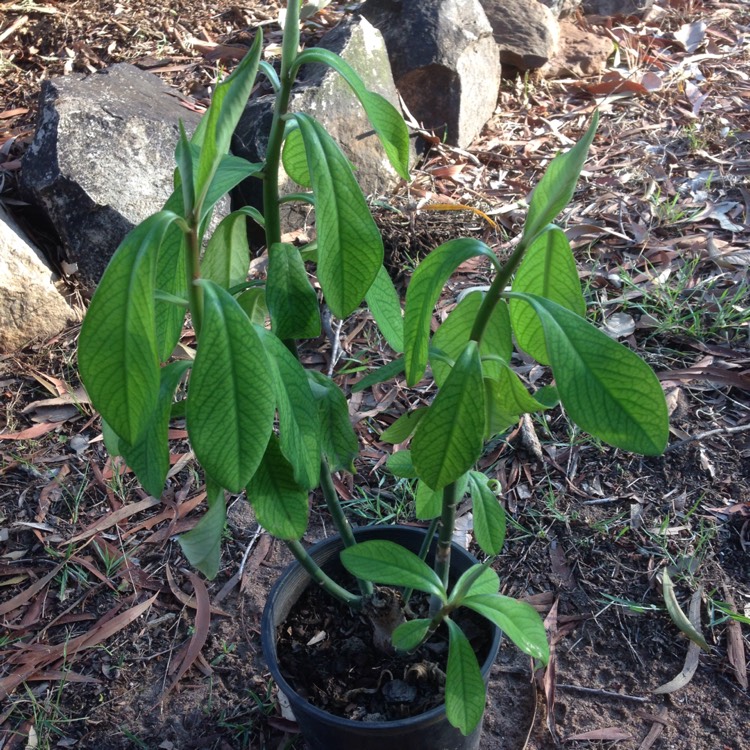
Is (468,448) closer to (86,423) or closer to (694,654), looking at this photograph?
(694,654)

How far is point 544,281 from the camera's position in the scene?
1.12 m

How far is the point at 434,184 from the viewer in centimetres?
332

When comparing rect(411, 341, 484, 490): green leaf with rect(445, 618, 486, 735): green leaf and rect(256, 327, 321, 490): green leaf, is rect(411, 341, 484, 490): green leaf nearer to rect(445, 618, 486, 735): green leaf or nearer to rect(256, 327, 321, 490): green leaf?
rect(256, 327, 321, 490): green leaf

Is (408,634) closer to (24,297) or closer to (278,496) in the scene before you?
(278,496)

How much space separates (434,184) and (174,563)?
1.96 meters

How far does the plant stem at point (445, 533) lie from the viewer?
1302 mm

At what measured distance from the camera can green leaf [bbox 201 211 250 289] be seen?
1230mm

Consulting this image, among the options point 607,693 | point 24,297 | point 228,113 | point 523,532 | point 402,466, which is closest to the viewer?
point 228,113

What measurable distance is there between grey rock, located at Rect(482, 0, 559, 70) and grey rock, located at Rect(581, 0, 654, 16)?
722 mm

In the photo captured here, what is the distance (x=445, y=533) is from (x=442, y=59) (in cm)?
267

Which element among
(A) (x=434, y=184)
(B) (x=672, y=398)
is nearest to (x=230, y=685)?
(B) (x=672, y=398)

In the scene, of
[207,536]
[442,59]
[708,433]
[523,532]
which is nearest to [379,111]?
[207,536]

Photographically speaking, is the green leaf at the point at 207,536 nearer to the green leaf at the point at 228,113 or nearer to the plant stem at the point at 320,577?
the plant stem at the point at 320,577

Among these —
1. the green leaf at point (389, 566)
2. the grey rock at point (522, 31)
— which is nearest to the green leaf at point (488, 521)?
the green leaf at point (389, 566)
